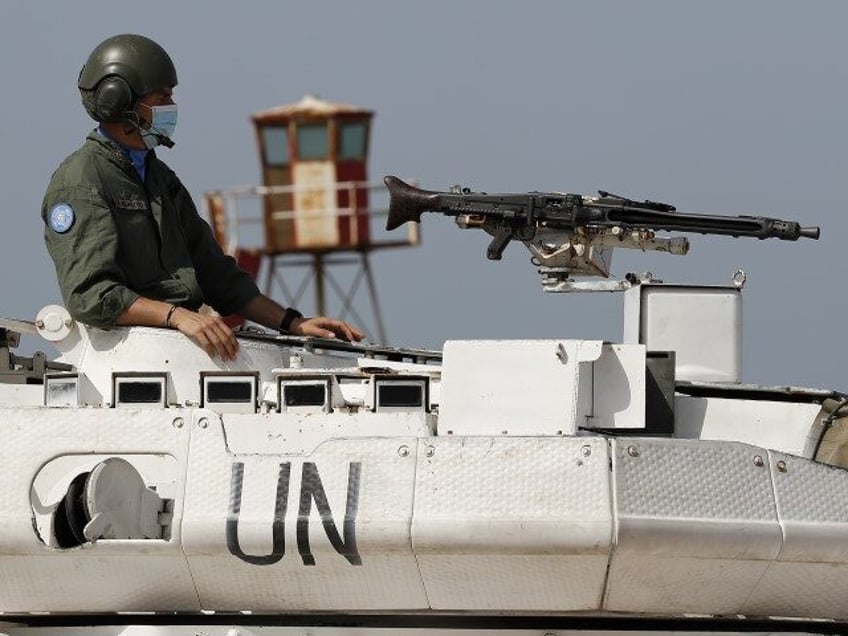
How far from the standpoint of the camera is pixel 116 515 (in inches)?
583

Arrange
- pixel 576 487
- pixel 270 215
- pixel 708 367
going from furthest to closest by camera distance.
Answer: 1. pixel 270 215
2. pixel 708 367
3. pixel 576 487

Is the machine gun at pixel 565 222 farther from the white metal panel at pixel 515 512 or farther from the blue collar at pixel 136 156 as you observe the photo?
the white metal panel at pixel 515 512

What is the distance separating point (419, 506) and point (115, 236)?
10.2ft

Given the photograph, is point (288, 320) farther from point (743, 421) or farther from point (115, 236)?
point (743, 421)

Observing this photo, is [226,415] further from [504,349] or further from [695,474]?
[695,474]

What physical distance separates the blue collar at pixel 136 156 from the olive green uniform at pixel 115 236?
0.18 ft

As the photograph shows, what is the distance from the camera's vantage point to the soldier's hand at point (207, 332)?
16375 millimetres

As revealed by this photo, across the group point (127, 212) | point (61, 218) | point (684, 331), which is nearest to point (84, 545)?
point (61, 218)

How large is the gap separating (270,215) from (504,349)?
38325mm

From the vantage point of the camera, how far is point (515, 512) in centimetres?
1437

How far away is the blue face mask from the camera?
56.4 ft

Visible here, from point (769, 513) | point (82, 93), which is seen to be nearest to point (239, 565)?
point (769, 513)

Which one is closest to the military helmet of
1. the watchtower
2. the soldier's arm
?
the soldier's arm

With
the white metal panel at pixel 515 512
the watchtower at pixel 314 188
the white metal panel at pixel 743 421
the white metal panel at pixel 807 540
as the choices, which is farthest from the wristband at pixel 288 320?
the watchtower at pixel 314 188
